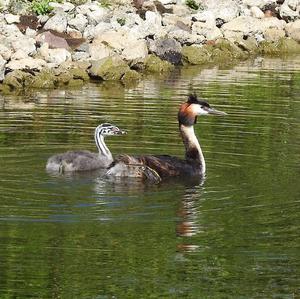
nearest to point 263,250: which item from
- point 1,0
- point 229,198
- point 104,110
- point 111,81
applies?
point 229,198

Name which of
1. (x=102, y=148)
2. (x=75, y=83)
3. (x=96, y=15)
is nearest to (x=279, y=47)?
(x=96, y=15)

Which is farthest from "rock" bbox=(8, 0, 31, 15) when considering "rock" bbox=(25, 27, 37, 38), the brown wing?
the brown wing

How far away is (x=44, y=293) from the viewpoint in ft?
34.8

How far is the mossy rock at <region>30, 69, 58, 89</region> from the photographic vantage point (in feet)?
87.6

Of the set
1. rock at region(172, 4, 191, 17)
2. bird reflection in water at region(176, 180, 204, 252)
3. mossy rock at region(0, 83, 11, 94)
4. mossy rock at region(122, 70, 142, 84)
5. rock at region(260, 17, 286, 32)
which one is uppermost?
rock at region(172, 4, 191, 17)

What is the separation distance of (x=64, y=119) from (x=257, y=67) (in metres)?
11.6

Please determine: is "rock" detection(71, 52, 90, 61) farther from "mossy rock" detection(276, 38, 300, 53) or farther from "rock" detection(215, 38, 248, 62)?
"mossy rock" detection(276, 38, 300, 53)

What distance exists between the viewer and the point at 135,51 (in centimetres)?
3005

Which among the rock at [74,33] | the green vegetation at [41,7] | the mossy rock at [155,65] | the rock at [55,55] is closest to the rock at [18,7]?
the green vegetation at [41,7]

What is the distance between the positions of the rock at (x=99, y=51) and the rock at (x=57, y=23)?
1.99 meters

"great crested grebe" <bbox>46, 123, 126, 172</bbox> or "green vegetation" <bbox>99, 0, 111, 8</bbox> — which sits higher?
"green vegetation" <bbox>99, 0, 111, 8</bbox>

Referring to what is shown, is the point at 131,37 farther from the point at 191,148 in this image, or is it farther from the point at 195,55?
the point at 191,148

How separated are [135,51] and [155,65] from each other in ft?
2.09

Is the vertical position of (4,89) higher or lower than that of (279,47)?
lower
